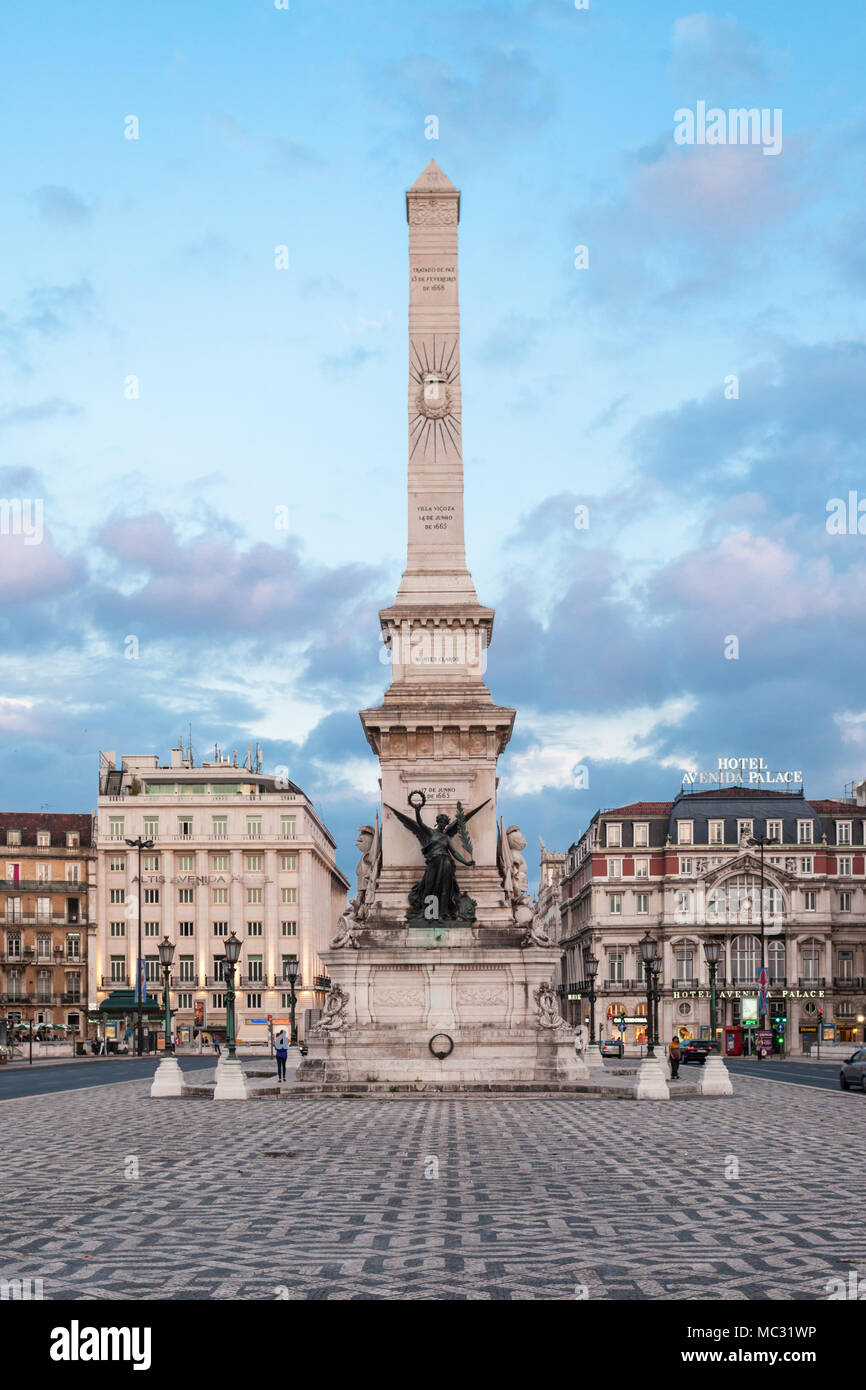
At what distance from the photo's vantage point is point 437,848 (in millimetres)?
35969

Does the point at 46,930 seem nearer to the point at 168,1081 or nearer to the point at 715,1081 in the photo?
the point at 168,1081

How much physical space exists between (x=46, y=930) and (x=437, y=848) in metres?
76.3

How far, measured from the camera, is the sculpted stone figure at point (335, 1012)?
35188 mm

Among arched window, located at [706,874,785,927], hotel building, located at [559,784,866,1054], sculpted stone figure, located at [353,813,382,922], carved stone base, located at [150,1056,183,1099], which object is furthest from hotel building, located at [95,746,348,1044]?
carved stone base, located at [150,1056,183,1099]

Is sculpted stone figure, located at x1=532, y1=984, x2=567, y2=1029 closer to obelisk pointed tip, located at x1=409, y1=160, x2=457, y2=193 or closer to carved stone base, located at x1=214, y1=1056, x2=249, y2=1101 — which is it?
carved stone base, located at x1=214, y1=1056, x2=249, y2=1101

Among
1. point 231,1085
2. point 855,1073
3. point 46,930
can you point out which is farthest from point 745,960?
point 231,1085

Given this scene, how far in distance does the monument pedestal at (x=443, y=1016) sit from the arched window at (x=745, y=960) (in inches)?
2789

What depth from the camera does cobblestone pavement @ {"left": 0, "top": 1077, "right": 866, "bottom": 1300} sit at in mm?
10734

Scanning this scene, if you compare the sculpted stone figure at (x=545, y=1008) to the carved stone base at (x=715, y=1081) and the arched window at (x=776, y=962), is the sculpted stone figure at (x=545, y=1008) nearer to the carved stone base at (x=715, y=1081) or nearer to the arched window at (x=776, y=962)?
the carved stone base at (x=715, y=1081)

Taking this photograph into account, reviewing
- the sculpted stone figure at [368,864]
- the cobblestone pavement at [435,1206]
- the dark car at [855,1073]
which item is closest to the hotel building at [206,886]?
the dark car at [855,1073]

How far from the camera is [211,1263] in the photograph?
11438mm

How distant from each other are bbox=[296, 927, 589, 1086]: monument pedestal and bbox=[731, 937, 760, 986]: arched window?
70850mm

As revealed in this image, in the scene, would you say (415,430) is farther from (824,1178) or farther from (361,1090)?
(824,1178)
